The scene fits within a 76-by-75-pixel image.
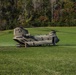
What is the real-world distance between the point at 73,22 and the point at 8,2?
19.9 m

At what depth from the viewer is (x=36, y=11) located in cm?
6588

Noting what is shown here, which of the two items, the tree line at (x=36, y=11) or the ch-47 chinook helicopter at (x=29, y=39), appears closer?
the ch-47 chinook helicopter at (x=29, y=39)

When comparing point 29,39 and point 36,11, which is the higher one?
point 29,39

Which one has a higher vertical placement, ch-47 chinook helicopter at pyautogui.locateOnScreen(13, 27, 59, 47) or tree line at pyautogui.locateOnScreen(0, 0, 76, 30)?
ch-47 chinook helicopter at pyautogui.locateOnScreen(13, 27, 59, 47)

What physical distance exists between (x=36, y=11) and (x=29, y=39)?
4548cm

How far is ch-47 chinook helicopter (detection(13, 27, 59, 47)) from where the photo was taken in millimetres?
20361

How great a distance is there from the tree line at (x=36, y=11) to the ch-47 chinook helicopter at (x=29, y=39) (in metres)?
36.4

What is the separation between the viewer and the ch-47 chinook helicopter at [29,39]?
2036cm

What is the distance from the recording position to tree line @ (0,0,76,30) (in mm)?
61000

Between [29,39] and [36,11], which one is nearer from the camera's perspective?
[29,39]

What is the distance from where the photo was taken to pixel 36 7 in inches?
2726

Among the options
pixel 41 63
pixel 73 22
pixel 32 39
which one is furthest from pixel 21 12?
pixel 41 63

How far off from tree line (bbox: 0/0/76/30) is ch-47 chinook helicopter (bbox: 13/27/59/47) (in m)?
36.4

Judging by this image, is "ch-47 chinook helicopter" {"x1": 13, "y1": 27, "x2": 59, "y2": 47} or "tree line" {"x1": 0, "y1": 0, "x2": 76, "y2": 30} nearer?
"ch-47 chinook helicopter" {"x1": 13, "y1": 27, "x2": 59, "y2": 47}
